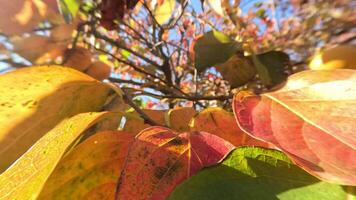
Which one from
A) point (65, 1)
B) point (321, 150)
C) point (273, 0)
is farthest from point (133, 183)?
point (273, 0)

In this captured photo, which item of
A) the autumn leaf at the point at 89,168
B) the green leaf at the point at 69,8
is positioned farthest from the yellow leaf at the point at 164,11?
the autumn leaf at the point at 89,168

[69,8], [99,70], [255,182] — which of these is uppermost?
[69,8]

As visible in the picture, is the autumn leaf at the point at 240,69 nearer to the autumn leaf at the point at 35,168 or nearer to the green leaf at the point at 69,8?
the green leaf at the point at 69,8

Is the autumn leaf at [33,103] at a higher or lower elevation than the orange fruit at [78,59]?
lower

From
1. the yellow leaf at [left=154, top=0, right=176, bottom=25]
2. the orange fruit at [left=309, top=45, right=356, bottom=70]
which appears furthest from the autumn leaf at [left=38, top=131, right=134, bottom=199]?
the yellow leaf at [left=154, top=0, right=176, bottom=25]

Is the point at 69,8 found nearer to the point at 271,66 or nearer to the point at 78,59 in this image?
the point at 78,59

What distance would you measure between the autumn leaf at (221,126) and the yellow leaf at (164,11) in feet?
2.01

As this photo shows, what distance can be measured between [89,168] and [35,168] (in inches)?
2.6

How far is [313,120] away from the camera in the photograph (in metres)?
0.40

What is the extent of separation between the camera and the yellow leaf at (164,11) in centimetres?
107

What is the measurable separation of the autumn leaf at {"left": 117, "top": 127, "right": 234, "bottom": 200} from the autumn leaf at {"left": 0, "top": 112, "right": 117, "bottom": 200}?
2.1 inches

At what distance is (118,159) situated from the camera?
42cm

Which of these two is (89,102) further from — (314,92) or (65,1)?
(65,1)

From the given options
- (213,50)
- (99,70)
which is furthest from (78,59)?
(213,50)
